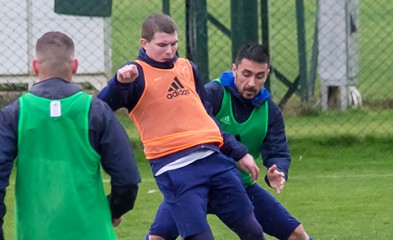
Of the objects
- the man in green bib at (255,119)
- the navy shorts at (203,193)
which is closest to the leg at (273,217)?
the man in green bib at (255,119)

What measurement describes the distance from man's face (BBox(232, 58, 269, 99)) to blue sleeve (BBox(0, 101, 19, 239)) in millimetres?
2147

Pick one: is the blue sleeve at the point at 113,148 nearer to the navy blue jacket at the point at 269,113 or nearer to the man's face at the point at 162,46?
the man's face at the point at 162,46

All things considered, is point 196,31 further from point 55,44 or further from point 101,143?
point 101,143

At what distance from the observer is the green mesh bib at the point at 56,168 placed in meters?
4.71

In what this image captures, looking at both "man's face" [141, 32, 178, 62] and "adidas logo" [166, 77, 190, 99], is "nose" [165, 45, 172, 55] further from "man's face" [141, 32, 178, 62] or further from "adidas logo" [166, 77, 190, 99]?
"adidas logo" [166, 77, 190, 99]

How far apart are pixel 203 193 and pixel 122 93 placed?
27.1 inches

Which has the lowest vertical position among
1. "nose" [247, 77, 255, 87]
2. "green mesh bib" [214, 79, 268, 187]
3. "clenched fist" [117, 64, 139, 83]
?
"green mesh bib" [214, 79, 268, 187]

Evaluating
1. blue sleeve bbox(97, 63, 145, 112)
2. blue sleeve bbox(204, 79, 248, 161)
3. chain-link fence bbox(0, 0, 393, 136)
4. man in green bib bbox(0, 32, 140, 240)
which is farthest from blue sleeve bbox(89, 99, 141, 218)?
chain-link fence bbox(0, 0, 393, 136)

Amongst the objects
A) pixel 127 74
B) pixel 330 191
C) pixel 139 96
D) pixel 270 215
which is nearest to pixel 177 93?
pixel 139 96

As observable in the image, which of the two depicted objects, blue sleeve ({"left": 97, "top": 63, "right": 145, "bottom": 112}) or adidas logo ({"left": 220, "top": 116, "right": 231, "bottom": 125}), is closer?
blue sleeve ({"left": 97, "top": 63, "right": 145, "bottom": 112})

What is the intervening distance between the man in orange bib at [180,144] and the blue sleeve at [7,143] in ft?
4.39

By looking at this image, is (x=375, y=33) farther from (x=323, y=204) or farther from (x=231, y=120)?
(x=231, y=120)

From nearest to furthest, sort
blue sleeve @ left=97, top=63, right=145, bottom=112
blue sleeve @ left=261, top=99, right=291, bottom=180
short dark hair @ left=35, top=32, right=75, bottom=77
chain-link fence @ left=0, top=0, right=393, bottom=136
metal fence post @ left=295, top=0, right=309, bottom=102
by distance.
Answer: short dark hair @ left=35, top=32, right=75, bottom=77
blue sleeve @ left=97, top=63, right=145, bottom=112
blue sleeve @ left=261, top=99, right=291, bottom=180
chain-link fence @ left=0, top=0, right=393, bottom=136
metal fence post @ left=295, top=0, right=309, bottom=102

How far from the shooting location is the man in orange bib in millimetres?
6098
